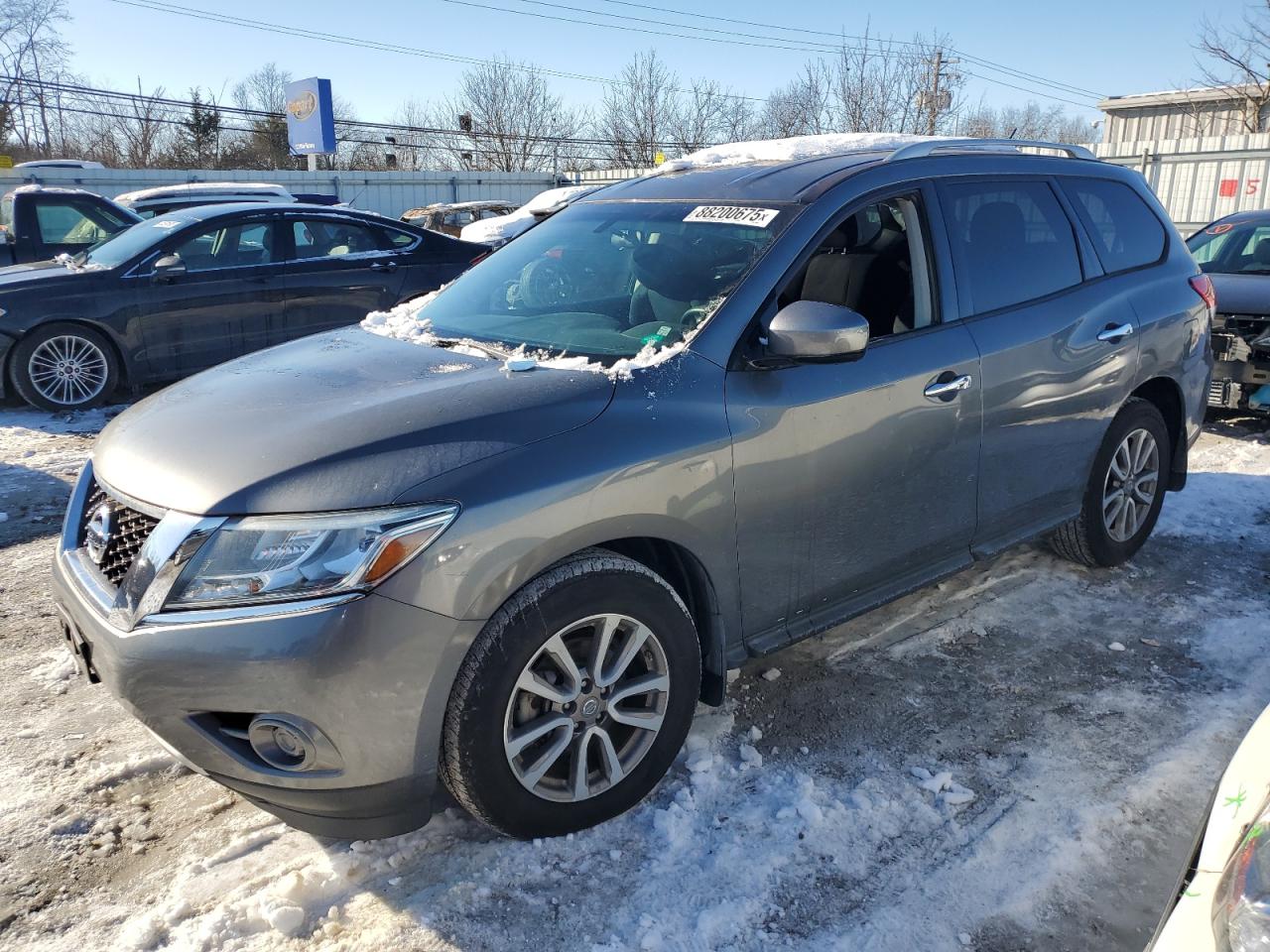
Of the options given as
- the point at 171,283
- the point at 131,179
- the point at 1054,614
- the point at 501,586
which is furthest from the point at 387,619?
the point at 131,179

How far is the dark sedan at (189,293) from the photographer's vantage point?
25.4 feet

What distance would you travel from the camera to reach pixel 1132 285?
14.3 feet

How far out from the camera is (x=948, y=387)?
11.2ft

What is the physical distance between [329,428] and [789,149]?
91.6 inches

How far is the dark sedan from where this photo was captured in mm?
7754

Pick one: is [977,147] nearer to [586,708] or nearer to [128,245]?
[586,708]

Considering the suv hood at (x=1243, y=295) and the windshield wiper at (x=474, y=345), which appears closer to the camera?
the windshield wiper at (x=474, y=345)

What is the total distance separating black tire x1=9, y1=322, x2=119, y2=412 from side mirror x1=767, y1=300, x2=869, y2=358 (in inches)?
274

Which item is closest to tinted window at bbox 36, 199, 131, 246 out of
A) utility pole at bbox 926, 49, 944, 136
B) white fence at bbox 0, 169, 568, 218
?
white fence at bbox 0, 169, 568, 218

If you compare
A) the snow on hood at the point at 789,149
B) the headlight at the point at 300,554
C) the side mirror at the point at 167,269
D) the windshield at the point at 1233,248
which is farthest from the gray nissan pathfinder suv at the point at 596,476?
the side mirror at the point at 167,269

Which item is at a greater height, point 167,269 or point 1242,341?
point 167,269

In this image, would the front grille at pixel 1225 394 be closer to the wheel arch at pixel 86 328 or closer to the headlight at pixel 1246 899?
the headlight at pixel 1246 899

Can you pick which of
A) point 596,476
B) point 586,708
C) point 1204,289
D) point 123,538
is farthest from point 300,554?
point 1204,289

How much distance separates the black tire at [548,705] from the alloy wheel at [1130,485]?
8.61 ft
